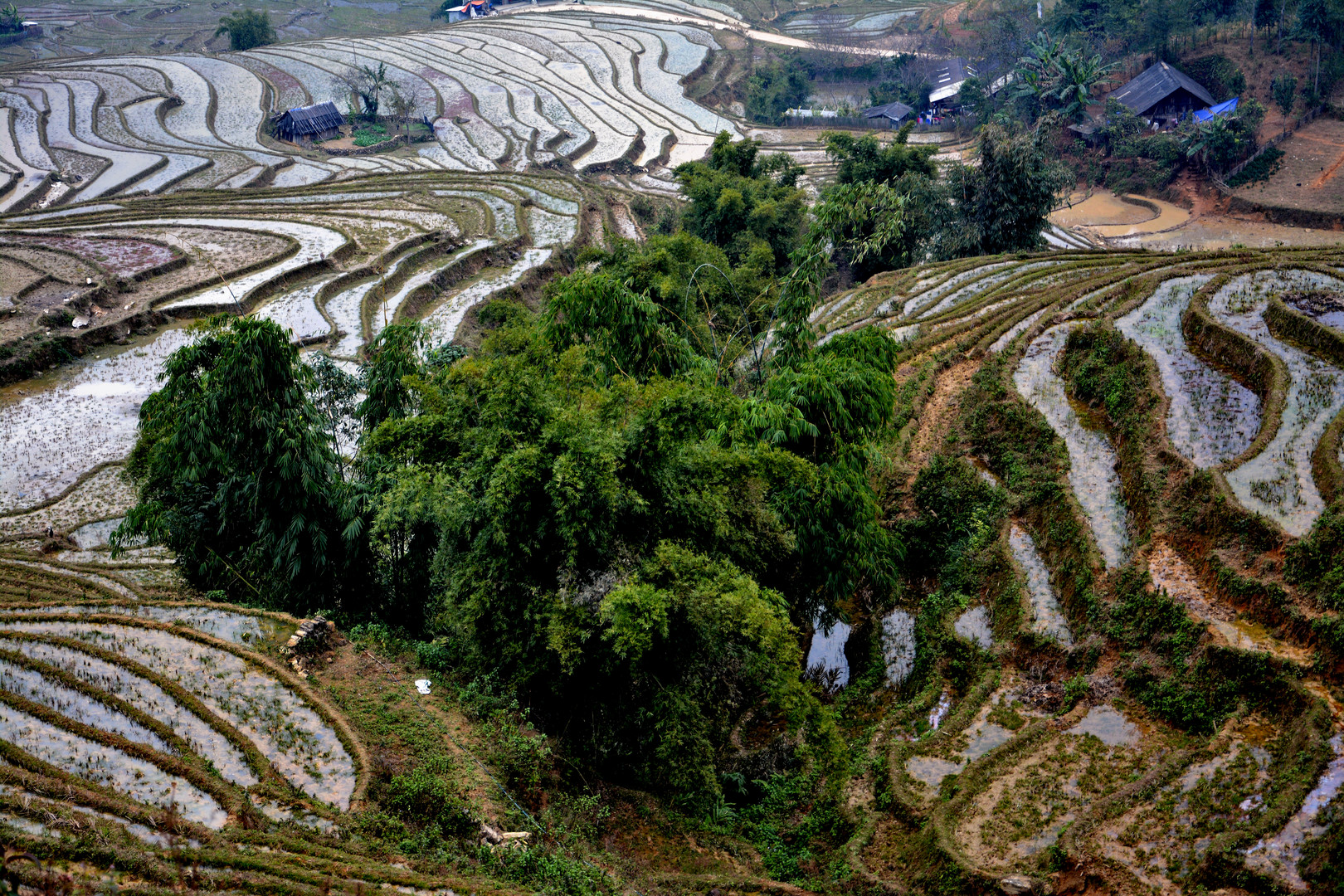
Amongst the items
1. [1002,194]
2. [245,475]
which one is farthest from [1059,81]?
[245,475]

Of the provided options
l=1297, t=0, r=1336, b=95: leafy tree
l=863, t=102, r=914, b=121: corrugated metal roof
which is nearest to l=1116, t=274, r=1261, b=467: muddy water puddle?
l=1297, t=0, r=1336, b=95: leafy tree

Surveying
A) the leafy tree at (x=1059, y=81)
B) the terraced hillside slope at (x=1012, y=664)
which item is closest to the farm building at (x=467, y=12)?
the leafy tree at (x=1059, y=81)

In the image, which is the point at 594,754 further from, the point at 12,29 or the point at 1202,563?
the point at 12,29

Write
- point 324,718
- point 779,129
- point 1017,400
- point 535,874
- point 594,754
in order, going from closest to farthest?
1. point 535,874
2. point 324,718
3. point 594,754
4. point 1017,400
5. point 779,129

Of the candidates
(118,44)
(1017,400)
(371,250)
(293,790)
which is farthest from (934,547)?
(118,44)

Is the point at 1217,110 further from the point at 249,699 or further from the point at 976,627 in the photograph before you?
the point at 249,699

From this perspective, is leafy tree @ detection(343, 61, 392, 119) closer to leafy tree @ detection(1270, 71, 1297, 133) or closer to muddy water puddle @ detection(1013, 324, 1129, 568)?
muddy water puddle @ detection(1013, 324, 1129, 568)

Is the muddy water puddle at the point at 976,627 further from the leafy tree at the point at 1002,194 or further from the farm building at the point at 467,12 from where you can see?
the farm building at the point at 467,12
